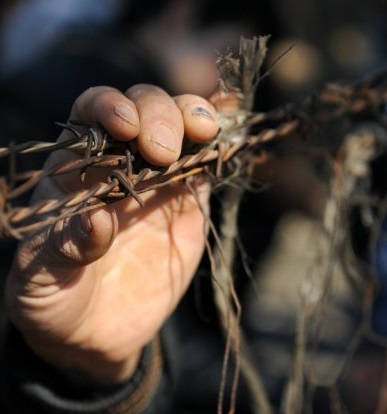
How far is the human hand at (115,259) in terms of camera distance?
2.02ft

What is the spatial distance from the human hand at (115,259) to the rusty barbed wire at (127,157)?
0.06 feet

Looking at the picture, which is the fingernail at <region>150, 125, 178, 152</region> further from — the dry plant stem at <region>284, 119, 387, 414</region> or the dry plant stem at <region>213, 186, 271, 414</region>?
the dry plant stem at <region>284, 119, 387, 414</region>

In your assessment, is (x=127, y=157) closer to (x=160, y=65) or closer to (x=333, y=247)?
(x=333, y=247)

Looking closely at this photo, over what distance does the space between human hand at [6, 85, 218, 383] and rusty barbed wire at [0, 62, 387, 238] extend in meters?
0.02

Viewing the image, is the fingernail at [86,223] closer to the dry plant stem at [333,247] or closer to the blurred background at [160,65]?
the dry plant stem at [333,247]

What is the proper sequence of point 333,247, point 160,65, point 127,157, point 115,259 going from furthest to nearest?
point 160,65 → point 333,247 → point 115,259 → point 127,157

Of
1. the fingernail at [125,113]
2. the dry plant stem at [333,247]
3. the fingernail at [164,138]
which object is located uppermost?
the fingernail at [125,113]

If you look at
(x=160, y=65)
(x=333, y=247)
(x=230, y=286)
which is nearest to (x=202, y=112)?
(x=230, y=286)

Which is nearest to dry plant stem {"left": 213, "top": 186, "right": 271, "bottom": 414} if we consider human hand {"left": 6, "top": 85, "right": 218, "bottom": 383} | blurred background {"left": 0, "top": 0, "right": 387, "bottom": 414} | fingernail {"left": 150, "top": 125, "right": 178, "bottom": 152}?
human hand {"left": 6, "top": 85, "right": 218, "bottom": 383}

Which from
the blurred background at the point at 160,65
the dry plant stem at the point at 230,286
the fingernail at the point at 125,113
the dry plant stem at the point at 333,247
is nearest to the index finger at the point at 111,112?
the fingernail at the point at 125,113

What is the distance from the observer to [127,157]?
0.57 m

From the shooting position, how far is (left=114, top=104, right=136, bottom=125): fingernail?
1.96 feet

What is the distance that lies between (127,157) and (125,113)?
0.16 feet

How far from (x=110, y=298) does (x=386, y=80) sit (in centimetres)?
46
